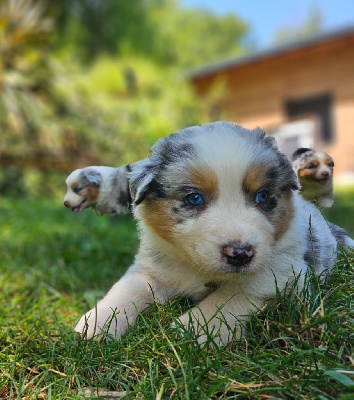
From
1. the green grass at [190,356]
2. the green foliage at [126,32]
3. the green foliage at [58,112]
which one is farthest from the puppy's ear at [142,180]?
the green foliage at [126,32]

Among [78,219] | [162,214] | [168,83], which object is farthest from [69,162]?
[162,214]

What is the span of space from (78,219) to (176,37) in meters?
32.7

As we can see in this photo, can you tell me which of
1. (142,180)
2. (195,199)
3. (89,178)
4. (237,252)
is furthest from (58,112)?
(237,252)

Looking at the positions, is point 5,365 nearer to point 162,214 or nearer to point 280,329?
point 162,214

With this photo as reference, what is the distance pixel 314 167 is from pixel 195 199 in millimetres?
1151

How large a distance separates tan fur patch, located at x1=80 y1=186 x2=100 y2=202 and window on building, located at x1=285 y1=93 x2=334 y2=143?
17883 millimetres

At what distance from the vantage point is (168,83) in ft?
53.5

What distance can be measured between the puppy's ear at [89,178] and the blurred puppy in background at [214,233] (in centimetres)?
58

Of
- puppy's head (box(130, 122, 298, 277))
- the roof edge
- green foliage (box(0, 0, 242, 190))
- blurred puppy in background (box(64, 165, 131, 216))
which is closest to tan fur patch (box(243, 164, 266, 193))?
puppy's head (box(130, 122, 298, 277))

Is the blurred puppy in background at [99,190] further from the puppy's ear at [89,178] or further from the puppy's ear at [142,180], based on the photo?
the puppy's ear at [142,180]

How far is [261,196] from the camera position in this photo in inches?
102

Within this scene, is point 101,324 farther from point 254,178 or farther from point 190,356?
point 254,178

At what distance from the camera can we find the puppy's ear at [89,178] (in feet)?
11.0

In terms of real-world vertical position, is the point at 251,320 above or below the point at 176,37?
below
